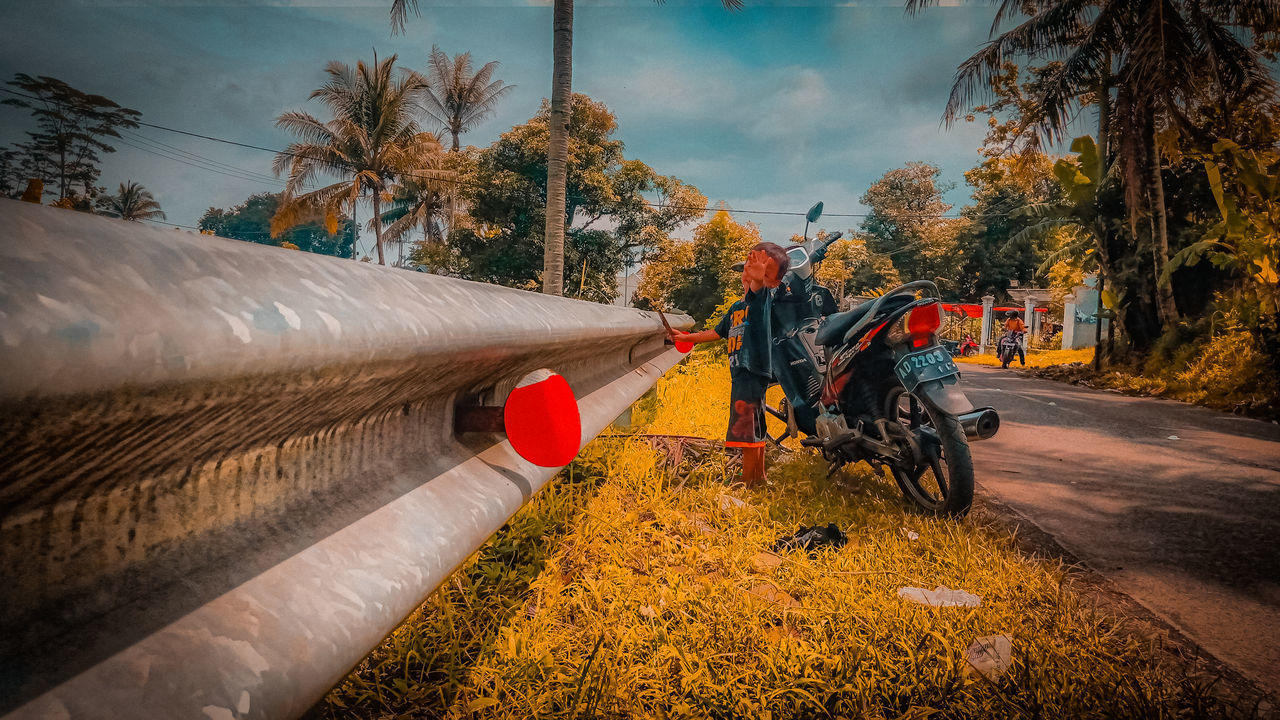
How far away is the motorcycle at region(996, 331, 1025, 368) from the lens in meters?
16.1

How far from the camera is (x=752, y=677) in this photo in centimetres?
137

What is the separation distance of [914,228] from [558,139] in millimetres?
39121

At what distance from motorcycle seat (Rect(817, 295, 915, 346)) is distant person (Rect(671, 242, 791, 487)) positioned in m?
0.31

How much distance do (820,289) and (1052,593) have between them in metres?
1.84

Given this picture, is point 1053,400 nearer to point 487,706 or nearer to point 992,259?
point 487,706

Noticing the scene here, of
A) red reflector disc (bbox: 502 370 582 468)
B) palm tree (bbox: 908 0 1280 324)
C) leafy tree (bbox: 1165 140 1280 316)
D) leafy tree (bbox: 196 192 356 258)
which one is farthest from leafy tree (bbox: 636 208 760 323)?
leafy tree (bbox: 196 192 356 258)

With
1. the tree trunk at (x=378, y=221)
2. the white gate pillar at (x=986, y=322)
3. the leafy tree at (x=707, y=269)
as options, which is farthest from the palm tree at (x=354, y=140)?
the white gate pillar at (x=986, y=322)

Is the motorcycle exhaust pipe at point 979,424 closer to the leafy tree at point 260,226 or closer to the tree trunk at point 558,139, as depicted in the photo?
the tree trunk at point 558,139

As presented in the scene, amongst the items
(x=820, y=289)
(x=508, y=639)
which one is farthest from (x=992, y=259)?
(x=508, y=639)

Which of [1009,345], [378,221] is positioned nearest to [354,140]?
[378,221]

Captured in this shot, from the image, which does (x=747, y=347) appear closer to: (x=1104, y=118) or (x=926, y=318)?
(x=926, y=318)

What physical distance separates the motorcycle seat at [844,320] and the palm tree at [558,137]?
7698mm

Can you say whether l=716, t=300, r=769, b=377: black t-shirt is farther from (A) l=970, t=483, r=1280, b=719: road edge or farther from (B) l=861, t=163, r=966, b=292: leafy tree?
(B) l=861, t=163, r=966, b=292: leafy tree

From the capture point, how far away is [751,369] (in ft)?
9.89
